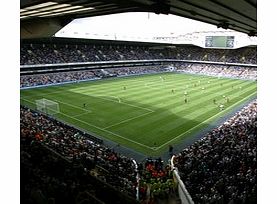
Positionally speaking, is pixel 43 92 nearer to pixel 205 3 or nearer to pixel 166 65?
pixel 205 3

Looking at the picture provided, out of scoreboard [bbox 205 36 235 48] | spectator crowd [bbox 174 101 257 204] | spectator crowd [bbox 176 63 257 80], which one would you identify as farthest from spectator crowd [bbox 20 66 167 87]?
spectator crowd [bbox 174 101 257 204]

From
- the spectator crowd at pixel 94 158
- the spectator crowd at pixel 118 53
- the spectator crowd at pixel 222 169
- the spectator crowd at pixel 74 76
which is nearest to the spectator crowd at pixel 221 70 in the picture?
the spectator crowd at pixel 118 53

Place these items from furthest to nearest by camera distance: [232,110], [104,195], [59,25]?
[232,110], [59,25], [104,195]

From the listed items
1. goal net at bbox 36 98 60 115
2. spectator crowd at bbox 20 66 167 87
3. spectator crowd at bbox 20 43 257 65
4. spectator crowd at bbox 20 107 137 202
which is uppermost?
spectator crowd at bbox 20 43 257 65

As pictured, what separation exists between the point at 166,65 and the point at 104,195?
75854mm

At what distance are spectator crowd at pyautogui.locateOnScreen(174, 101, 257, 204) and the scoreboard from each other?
190 feet

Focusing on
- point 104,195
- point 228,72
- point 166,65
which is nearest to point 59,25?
point 104,195

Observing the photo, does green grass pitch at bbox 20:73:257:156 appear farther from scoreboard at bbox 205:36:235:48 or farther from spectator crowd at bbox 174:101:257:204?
scoreboard at bbox 205:36:235:48

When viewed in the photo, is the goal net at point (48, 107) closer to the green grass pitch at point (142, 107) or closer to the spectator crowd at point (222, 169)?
the green grass pitch at point (142, 107)

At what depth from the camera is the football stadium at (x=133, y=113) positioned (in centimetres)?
1135

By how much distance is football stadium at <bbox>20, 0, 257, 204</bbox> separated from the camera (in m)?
11.4

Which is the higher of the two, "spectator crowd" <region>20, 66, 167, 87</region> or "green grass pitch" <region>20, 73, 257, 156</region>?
"spectator crowd" <region>20, 66, 167, 87</region>

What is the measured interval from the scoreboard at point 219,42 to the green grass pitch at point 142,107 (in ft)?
75.4
